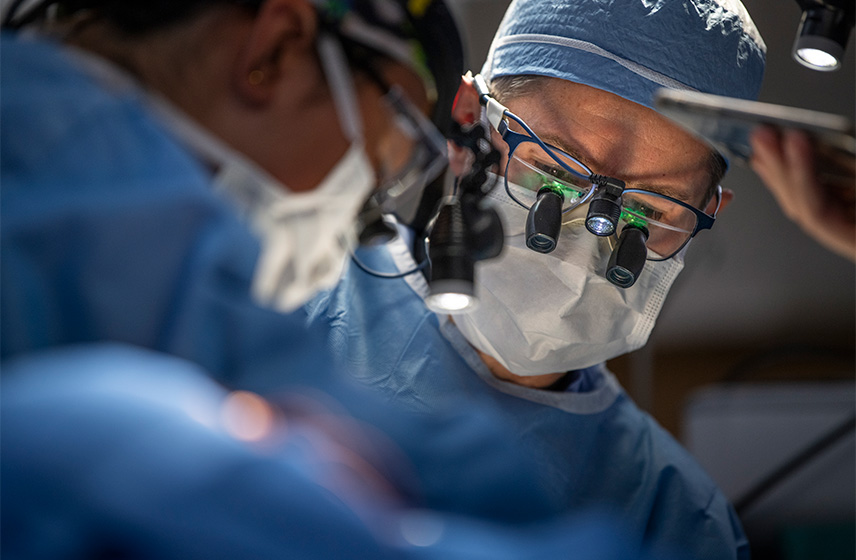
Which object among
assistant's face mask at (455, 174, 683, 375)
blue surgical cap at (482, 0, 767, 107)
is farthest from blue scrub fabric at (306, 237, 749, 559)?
blue surgical cap at (482, 0, 767, 107)

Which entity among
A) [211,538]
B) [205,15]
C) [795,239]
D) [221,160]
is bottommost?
[795,239]

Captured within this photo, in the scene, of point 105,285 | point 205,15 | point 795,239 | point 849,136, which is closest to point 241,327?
point 105,285

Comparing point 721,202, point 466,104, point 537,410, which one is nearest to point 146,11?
point 466,104

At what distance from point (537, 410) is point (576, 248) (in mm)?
366

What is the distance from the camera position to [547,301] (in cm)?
140

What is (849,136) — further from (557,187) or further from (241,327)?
(241,327)

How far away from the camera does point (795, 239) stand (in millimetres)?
2840

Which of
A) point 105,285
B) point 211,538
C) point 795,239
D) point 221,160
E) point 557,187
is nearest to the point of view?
point 211,538

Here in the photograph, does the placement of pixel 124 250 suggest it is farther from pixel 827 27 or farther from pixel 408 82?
pixel 827 27

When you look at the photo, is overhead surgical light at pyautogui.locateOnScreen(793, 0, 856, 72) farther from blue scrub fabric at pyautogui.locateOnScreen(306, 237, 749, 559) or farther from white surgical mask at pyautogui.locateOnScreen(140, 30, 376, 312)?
white surgical mask at pyautogui.locateOnScreen(140, 30, 376, 312)

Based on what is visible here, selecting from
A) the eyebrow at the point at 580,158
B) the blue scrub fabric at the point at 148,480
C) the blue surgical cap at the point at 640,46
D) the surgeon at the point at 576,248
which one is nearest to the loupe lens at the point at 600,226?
the surgeon at the point at 576,248

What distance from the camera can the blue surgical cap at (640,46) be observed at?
137 cm

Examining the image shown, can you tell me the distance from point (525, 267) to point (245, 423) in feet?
2.81

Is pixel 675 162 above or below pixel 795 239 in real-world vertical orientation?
above
